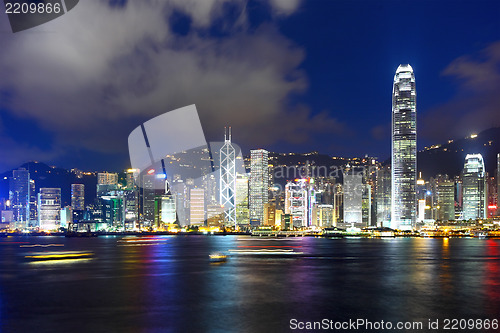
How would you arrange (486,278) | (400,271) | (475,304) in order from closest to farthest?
(475,304)
(486,278)
(400,271)

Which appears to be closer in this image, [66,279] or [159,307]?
[159,307]

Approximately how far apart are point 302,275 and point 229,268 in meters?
10.3

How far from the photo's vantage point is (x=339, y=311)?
106 feet

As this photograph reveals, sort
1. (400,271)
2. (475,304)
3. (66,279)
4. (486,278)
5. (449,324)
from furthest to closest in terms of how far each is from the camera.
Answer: (400,271)
(486,278)
(66,279)
(475,304)
(449,324)

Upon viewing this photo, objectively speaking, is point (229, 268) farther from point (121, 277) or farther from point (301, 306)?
point (301, 306)

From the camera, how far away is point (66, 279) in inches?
1871

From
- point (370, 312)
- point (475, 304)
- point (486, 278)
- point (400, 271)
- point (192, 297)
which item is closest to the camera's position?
point (370, 312)

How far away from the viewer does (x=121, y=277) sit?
163 feet

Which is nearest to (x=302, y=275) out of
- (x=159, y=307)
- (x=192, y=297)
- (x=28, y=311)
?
(x=192, y=297)

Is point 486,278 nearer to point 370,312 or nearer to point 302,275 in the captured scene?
point 302,275

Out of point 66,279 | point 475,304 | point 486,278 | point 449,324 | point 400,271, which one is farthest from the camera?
point 400,271

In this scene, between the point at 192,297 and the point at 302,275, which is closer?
the point at 192,297

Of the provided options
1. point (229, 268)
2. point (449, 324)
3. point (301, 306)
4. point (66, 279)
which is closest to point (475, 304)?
point (449, 324)

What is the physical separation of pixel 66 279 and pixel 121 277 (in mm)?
5002
